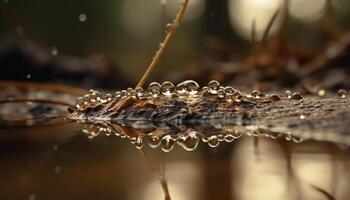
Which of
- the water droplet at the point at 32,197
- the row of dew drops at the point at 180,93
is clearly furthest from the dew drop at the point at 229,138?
the water droplet at the point at 32,197

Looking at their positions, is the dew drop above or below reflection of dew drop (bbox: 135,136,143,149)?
above

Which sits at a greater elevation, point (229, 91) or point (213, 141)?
point (229, 91)

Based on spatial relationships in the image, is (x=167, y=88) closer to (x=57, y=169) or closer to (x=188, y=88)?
(x=188, y=88)

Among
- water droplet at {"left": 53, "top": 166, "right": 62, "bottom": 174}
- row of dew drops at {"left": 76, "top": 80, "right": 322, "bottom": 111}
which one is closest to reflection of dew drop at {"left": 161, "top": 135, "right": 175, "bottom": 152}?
water droplet at {"left": 53, "top": 166, "right": 62, "bottom": 174}

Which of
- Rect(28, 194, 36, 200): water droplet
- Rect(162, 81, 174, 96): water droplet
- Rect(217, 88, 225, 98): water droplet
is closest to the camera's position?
Rect(28, 194, 36, 200): water droplet

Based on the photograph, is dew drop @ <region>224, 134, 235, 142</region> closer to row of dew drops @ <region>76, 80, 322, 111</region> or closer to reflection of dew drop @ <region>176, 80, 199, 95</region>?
row of dew drops @ <region>76, 80, 322, 111</region>

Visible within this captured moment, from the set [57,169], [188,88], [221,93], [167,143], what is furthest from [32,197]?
[188,88]
